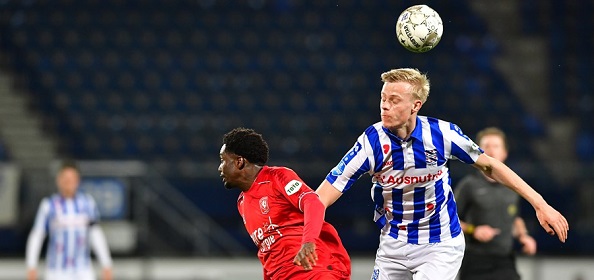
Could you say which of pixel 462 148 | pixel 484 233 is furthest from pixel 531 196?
pixel 484 233

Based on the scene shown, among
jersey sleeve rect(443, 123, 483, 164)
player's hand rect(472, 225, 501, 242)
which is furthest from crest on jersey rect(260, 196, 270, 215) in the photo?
player's hand rect(472, 225, 501, 242)

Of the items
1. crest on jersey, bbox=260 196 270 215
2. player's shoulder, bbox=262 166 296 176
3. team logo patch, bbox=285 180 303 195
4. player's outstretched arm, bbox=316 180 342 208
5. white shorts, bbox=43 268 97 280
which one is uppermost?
player's shoulder, bbox=262 166 296 176

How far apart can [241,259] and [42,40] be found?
653 cm

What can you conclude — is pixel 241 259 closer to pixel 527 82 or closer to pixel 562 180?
pixel 562 180

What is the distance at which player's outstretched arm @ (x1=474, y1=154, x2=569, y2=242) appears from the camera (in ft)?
15.9

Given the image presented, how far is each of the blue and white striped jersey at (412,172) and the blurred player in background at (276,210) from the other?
35 cm

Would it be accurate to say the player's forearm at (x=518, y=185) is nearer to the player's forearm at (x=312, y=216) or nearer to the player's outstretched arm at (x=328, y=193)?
the player's outstretched arm at (x=328, y=193)

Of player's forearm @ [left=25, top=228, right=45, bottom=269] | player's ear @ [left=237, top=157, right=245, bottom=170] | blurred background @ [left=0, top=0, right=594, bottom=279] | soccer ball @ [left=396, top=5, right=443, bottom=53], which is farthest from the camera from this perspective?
blurred background @ [left=0, top=0, right=594, bottom=279]

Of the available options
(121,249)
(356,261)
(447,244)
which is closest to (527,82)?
(356,261)

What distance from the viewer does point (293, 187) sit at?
4.93 meters

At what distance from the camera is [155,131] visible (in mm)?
15250

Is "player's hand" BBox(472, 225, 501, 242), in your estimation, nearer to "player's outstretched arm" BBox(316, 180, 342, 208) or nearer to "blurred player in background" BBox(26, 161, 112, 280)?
"player's outstretched arm" BBox(316, 180, 342, 208)

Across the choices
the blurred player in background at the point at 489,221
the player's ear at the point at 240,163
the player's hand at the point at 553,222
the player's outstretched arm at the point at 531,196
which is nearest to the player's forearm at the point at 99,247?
the blurred player in background at the point at 489,221

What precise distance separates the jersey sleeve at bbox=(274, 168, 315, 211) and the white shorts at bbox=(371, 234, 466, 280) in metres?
0.80
